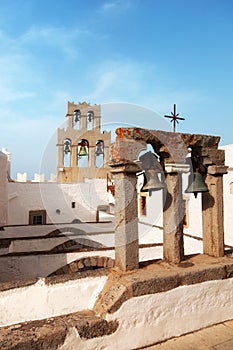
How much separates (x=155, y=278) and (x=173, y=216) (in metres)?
0.91

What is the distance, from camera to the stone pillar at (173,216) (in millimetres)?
3357

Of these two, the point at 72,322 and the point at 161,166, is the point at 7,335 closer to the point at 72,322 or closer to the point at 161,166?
the point at 72,322

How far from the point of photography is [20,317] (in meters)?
2.96

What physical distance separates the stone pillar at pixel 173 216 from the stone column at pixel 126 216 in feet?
1.92

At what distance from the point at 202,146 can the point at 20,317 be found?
10.3 feet

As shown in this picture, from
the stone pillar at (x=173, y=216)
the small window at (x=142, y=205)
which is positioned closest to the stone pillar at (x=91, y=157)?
the small window at (x=142, y=205)

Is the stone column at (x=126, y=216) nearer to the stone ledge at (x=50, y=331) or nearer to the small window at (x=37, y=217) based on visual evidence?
the stone ledge at (x=50, y=331)

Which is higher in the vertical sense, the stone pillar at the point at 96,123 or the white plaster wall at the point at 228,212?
the stone pillar at the point at 96,123

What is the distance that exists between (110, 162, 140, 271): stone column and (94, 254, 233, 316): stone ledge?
15 centimetres

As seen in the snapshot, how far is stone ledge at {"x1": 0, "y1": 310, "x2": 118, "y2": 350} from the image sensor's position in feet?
6.79

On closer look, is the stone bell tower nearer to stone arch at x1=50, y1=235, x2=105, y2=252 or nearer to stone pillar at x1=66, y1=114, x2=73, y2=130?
stone pillar at x1=66, y1=114, x2=73, y2=130

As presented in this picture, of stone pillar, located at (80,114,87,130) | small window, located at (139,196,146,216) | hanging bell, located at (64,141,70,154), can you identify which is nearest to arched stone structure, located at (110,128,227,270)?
small window, located at (139,196,146,216)

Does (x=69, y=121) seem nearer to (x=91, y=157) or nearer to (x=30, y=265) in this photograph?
(x=91, y=157)

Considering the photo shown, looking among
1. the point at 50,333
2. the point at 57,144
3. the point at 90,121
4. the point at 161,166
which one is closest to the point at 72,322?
the point at 50,333
